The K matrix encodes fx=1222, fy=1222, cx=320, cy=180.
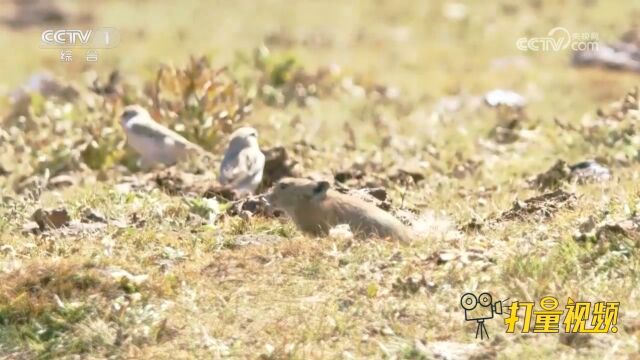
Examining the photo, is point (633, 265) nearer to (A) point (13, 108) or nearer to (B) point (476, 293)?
(B) point (476, 293)

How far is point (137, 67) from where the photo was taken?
22828mm

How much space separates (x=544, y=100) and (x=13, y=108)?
8050 millimetres

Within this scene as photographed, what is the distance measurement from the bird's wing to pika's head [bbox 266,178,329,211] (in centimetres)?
164

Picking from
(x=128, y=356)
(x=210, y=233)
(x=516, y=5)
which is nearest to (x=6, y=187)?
(x=210, y=233)

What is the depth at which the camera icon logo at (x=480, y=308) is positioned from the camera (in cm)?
760

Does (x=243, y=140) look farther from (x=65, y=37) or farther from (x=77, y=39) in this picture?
(x=65, y=37)

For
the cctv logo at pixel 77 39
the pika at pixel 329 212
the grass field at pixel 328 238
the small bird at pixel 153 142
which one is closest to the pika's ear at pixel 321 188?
the pika at pixel 329 212

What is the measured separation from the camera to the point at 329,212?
949cm

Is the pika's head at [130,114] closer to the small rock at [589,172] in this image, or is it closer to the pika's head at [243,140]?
the pika's head at [243,140]

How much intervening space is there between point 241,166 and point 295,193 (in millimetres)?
2082

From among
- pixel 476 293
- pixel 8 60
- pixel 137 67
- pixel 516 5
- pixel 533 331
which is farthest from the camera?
pixel 516 5

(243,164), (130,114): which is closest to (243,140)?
(243,164)

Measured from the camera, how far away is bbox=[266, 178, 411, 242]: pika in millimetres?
9312

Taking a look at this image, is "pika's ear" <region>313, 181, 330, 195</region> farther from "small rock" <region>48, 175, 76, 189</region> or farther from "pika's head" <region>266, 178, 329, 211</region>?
"small rock" <region>48, 175, 76, 189</region>
